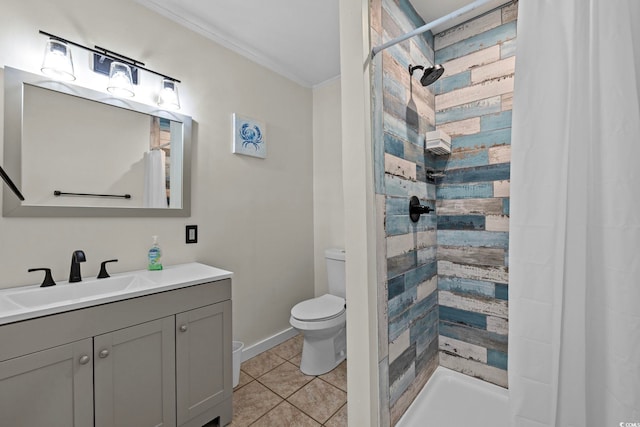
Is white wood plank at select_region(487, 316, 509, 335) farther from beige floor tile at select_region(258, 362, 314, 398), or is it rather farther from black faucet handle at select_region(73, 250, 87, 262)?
black faucet handle at select_region(73, 250, 87, 262)

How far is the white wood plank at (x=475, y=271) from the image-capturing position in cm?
158

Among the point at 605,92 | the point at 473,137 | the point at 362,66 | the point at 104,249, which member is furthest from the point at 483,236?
the point at 104,249

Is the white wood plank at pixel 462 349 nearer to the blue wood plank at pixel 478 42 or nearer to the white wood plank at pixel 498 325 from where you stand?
→ the white wood plank at pixel 498 325

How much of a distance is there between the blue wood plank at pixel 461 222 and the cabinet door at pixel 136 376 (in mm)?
1696

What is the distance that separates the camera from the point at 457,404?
149cm

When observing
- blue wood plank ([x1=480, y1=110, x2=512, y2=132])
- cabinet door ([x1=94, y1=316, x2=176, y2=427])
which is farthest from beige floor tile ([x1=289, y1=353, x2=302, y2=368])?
blue wood plank ([x1=480, y1=110, x2=512, y2=132])

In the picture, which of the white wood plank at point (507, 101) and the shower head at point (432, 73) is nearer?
the shower head at point (432, 73)

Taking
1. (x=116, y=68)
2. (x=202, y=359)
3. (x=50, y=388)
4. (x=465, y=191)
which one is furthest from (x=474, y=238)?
(x=116, y=68)

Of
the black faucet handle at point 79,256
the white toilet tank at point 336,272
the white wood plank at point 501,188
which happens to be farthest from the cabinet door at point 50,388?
the white wood plank at point 501,188

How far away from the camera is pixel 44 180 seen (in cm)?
140

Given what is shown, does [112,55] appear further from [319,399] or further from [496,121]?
[319,399]

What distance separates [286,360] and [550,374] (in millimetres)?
1858

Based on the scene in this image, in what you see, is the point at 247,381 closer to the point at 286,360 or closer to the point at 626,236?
the point at 286,360

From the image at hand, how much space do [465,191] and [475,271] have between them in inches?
19.8
